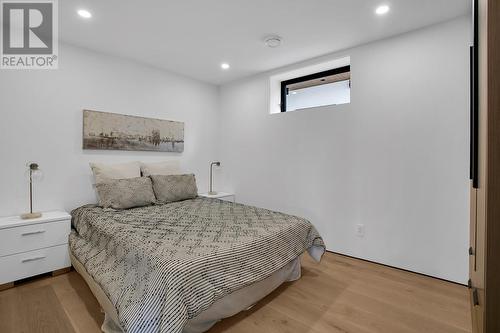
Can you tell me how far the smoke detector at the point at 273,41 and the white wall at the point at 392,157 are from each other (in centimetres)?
67

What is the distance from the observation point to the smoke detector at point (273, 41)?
2719 millimetres

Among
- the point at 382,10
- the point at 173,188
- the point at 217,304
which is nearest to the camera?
the point at 217,304

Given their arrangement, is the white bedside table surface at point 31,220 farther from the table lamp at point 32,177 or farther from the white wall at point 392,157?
the white wall at point 392,157

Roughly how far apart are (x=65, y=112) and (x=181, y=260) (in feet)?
8.17

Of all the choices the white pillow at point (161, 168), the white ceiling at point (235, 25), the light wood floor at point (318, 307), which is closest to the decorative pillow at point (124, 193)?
the white pillow at point (161, 168)

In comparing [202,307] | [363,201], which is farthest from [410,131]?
[202,307]

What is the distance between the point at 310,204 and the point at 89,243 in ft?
8.18

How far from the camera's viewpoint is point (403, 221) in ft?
8.62

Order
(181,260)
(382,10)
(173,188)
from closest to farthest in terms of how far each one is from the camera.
A: 1. (181,260)
2. (382,10)
3. (173,188)

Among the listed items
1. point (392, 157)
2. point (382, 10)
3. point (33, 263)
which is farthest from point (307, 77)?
point (33, 263)

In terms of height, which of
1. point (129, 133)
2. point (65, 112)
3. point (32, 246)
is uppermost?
point (65, 112)

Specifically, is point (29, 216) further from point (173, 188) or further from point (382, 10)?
point (382, 10)

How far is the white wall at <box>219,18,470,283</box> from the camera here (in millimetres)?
2346

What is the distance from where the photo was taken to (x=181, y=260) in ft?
4.84
